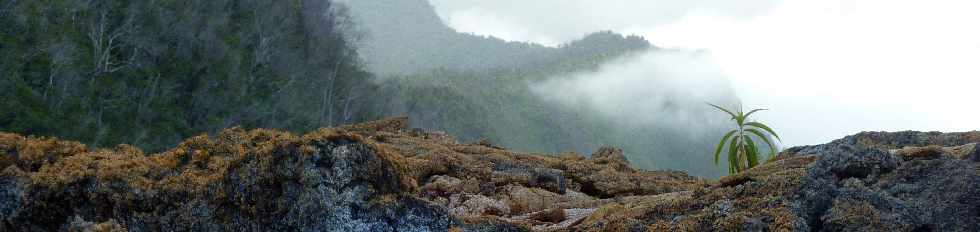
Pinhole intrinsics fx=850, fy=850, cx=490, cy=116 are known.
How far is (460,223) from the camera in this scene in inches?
131

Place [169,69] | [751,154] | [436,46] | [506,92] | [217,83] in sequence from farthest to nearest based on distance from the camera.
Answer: [436,46]
[506,92]
[217,83]
[169,69]
[751,154]

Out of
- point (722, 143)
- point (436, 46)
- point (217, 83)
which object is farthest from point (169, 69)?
point (436, 46)

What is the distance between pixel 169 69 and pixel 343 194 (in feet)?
109

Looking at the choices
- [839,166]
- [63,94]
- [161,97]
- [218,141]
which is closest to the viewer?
[839,166]

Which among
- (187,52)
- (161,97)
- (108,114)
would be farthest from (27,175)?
(187,52)

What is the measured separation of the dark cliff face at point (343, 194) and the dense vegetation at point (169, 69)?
19916 mm

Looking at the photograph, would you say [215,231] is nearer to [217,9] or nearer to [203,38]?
[203,38]

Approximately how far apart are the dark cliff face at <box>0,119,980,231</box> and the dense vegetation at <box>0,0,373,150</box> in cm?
1992

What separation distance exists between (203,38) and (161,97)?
5.07 meters

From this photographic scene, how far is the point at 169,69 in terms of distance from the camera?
3403 cm

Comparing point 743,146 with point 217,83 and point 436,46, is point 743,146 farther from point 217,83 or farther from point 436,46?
point 436,46

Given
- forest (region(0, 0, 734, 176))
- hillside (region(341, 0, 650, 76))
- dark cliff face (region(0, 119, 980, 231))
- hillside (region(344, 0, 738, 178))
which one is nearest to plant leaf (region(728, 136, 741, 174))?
dark cliff face (region(0, 119, 980, 231))

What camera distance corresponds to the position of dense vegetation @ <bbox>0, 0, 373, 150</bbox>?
2528 centimetres

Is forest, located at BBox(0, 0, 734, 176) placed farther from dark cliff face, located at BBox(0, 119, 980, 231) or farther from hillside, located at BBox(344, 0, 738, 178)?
dark cliff face, located at BBox(0, 119, 980, 231)
